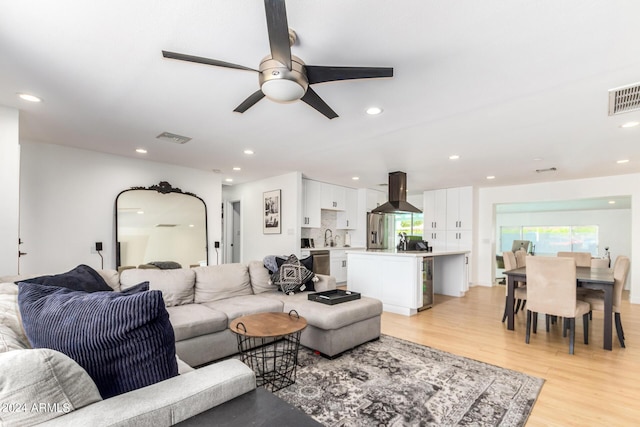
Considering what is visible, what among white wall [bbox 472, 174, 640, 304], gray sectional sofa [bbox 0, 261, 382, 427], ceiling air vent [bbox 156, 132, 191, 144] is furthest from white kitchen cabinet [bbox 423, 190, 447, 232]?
ceiling air vent [bbox 156, 132, 191, 144]

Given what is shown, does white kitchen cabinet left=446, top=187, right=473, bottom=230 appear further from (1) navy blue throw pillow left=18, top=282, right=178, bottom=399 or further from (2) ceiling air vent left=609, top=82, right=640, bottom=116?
(1) navy blue throw pillow left=18, top=282, right=178, bottom=399

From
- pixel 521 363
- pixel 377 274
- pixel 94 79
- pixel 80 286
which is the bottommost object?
pixel 521 363

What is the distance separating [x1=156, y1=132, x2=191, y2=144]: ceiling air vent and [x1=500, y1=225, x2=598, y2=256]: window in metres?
9.76

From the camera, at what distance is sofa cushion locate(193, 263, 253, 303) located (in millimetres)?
3288

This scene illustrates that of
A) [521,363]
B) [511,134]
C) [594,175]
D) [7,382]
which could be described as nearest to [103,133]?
[7,382]

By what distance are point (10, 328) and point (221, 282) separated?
2.21 meters

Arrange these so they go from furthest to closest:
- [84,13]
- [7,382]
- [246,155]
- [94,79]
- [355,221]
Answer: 1. [355,221]
2. [246,155]
3. [94,79]
4. [84,13]
5. [7,382]

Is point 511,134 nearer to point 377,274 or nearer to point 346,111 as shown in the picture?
point 346,111

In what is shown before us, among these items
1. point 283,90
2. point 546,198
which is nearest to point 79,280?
point 283,90

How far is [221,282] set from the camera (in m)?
3.40

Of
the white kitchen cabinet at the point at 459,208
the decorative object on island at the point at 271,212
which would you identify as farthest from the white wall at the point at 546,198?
the decorative object on island at the point at 271,212

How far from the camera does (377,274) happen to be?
4.93 meters

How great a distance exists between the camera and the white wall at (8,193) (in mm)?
2871

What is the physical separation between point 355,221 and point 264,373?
5.61 meters
